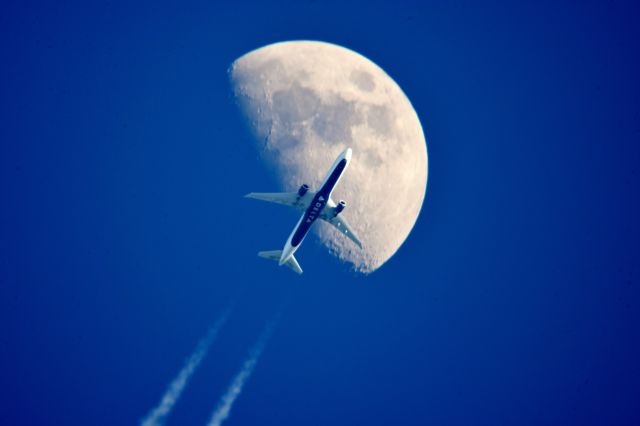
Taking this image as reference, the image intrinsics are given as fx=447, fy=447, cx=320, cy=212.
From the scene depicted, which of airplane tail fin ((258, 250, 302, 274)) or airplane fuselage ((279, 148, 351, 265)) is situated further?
airplane tail fin ((258, 250, 302, 274))

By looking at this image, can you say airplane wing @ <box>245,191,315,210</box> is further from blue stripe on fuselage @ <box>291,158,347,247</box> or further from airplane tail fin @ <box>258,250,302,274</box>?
airplane tail fin @ <box>258,250,302,274</box>

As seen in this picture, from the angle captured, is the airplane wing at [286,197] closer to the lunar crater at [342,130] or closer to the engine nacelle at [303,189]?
the engine nacelle at [303,189]

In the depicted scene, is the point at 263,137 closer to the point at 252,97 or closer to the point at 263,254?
the point at 252,97

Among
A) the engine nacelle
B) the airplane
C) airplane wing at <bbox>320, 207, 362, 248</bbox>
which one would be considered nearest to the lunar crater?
airplane wing at <bbox>320, 207, 362, 248</bbox>

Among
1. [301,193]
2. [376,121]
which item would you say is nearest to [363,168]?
[376,121]

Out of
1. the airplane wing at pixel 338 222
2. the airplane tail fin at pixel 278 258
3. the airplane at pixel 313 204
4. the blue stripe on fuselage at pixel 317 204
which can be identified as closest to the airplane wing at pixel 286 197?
the airplane at pixel 313 204

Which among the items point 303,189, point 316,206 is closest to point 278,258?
point 316,206

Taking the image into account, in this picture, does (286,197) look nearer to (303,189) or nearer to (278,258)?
(303,189)

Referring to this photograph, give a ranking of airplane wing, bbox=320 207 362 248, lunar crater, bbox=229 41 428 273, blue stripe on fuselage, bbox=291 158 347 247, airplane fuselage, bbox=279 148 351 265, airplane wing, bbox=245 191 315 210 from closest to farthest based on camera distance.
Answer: airplane fuselage, bbox=279 148 351 265
blue stripe on fuselage, bbox=291 158 347 247
airplane wing, bbox=245 191 315 210
airplane wing, bbox=320 207 362 248
lunar crater, bbox=229 41 428 273
